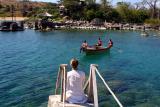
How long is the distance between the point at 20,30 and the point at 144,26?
43125mm

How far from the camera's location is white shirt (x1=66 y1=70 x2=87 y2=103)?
13.7 metres

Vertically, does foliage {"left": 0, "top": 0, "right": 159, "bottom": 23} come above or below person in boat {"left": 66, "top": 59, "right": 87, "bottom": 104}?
above

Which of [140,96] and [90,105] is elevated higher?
[90,105]

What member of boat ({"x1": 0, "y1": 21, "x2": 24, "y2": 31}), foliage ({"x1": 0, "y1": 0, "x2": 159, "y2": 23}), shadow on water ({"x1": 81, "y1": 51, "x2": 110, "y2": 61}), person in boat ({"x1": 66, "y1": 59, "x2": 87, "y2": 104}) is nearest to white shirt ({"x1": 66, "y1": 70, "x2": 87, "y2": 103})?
person in boat ({"x1": 66, "y1": 59, "x2": 87, "y2": 104})

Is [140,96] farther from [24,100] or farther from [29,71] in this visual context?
[29,71]

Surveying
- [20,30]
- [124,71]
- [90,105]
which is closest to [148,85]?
[124,71]

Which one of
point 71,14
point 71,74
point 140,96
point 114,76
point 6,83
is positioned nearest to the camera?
point 71,74

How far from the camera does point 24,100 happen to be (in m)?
25.8

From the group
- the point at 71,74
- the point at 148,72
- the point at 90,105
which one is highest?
the point at 71,74

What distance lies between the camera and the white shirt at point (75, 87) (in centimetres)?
1374

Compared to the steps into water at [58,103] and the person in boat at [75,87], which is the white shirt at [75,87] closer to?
the person in boat at [75,87]

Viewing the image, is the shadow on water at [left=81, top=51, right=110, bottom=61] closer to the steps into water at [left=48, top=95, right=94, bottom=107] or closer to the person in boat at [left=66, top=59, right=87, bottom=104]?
the steps into water at [left=48, top=95, right=94, bottom=107]

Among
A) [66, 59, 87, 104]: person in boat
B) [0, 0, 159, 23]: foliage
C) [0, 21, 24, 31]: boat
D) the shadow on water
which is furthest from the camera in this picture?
[0, 0, 159, 23]: foliage

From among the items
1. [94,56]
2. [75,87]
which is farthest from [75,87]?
[94,56]
